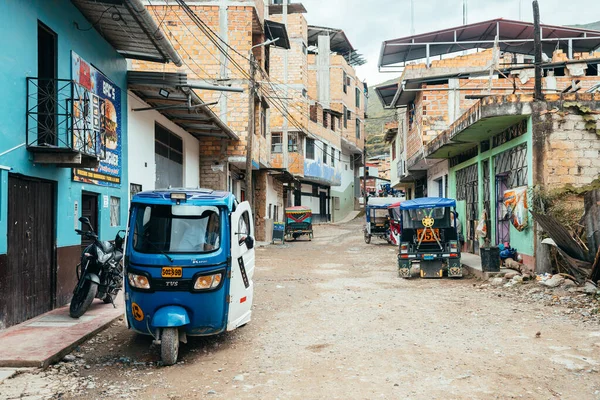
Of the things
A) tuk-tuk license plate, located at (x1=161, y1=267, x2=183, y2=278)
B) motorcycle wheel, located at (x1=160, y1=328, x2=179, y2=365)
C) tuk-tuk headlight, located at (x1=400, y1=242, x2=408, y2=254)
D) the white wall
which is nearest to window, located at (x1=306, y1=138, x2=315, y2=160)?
the white wall

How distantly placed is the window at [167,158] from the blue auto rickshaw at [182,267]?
8.03 meters

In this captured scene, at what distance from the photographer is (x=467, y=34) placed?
81.3ft

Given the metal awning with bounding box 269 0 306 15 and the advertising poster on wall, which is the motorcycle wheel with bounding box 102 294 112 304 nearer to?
the advertising poster on wall

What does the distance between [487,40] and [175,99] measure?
17575mm

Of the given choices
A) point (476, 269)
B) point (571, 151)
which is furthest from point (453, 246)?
point (571, 151)

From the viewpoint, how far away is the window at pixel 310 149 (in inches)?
1499

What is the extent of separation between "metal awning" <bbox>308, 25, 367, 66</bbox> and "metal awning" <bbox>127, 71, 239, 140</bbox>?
27394 mm

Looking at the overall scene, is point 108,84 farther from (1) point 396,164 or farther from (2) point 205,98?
(1) point 396,164

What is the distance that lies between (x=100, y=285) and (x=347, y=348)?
426 cm

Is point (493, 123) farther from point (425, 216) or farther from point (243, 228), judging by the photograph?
point (243, 228)

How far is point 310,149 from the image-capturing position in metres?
38.5

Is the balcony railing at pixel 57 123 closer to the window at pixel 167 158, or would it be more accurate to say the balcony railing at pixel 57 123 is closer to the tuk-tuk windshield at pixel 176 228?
the tuk-tuk windshield at pixel 176 228

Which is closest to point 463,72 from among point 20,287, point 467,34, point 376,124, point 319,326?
point 467,34

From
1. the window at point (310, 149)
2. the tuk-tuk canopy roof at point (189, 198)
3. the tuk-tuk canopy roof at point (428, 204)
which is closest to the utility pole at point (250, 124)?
the tuk-tuk canopy roof at point (428, 204)
